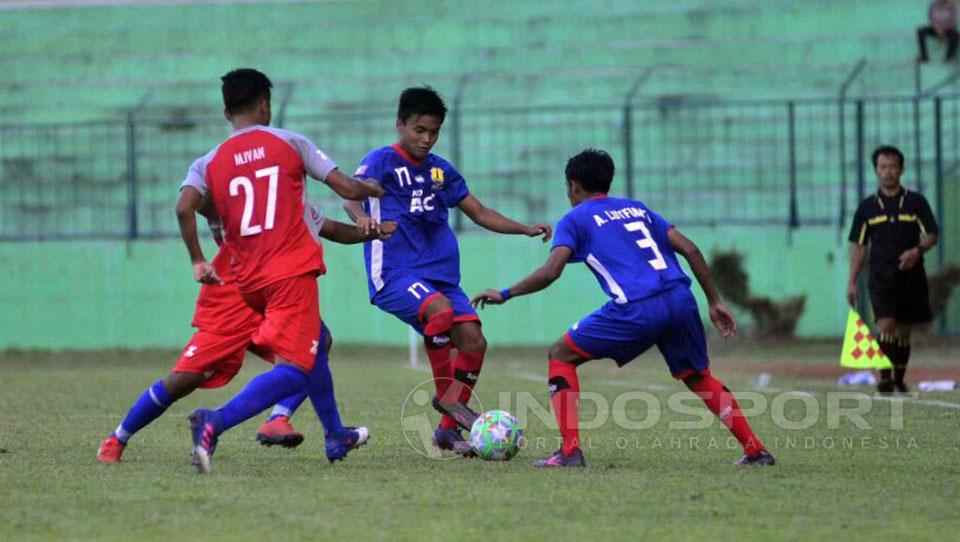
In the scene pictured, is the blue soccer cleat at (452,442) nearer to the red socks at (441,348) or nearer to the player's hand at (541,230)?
the red socks at (441,348)

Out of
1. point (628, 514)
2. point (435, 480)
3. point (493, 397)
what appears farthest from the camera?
point (493, 397)

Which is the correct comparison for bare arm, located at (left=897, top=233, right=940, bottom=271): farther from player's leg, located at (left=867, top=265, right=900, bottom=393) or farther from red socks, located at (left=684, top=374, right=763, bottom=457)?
red socks, located at (left=684, top=374, right=763, bottom=457)

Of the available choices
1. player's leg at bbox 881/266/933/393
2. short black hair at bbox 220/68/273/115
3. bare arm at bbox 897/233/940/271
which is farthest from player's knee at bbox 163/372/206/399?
player's leg at bbox 881/266/933/393

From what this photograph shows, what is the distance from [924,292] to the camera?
13977mm

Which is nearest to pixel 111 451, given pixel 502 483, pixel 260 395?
pixel 260 395

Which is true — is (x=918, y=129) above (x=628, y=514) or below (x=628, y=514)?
above

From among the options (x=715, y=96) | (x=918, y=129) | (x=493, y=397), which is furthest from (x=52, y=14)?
(x=493, y=397)

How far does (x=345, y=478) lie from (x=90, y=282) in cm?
1489

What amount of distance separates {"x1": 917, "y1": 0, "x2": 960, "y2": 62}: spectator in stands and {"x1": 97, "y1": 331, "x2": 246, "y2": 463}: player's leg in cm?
1636

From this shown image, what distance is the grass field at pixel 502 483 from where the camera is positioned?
242 inches

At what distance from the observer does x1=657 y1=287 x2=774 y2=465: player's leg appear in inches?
323

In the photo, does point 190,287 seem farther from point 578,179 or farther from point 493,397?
point 578,179

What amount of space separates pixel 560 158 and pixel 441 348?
13.3 m

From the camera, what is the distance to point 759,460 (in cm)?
818
